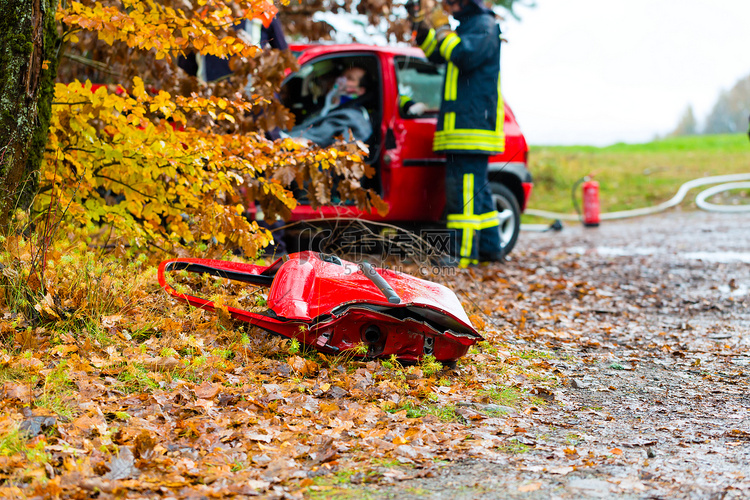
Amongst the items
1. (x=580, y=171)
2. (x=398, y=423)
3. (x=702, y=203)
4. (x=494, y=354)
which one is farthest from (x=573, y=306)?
(x=580, y=171)

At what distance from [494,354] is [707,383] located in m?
1.13

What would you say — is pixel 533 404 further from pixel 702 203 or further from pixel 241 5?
pixel 702 203

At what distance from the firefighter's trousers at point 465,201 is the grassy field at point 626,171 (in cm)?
763

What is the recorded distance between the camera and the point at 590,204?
1212 cm

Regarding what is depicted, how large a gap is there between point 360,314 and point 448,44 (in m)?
3.50

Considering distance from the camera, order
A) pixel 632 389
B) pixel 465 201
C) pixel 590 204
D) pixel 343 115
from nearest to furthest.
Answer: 1. pixel 632 389
2. pixel 343 115
3. pixel 465 201
4. pixel 590 204

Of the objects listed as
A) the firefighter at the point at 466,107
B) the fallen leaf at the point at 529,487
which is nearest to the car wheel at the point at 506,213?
the firefighter at the point at 466,107

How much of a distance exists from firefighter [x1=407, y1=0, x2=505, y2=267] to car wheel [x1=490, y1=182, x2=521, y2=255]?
0.82 meters

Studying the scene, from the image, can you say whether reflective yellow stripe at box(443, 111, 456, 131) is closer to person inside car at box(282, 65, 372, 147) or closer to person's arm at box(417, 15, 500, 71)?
person's arm at box(417, 15, 500, 71)

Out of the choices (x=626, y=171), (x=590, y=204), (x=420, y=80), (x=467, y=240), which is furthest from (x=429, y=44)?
(x=626, y=171)

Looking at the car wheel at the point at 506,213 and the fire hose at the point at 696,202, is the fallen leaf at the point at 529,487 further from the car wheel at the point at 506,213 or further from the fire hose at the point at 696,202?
the fire hose at the point at 696,202

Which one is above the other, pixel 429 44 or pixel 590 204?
pixel 429 44

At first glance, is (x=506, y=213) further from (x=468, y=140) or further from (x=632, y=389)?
(x=632, y=389)

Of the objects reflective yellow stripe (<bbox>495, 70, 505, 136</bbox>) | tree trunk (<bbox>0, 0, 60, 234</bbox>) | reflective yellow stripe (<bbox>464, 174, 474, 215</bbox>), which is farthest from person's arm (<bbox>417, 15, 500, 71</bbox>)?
tree trunk (<bbox>0, 0, 60, 234</bbox>)
